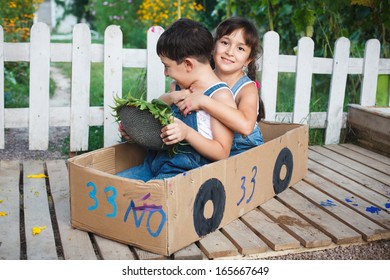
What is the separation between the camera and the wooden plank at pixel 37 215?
2.49 m

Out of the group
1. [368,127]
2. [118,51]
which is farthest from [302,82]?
[118,51]

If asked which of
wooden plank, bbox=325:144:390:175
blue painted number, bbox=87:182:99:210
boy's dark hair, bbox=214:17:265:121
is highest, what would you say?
boy's dark hair, bbox=214:17:265:121

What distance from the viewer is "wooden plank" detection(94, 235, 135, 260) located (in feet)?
8.00

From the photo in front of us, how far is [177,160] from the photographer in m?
2.69

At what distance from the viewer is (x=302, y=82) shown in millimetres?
4496

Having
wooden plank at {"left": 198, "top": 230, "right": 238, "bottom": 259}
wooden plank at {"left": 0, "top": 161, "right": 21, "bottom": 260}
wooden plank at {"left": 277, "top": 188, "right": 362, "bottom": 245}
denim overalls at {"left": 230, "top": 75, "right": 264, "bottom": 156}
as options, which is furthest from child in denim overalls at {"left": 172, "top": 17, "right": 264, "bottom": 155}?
wooden plank at {"left": 0, "top": 161, "right": 21, "bottom": 260}

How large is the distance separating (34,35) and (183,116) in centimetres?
167

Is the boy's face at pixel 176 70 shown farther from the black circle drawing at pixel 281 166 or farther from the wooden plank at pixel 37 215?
the wooden plank at pixel 37 215

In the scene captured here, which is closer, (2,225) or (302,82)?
(2,225)

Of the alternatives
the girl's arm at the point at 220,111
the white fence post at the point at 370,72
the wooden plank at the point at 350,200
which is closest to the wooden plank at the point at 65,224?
the girl's arm at the point at 220,111

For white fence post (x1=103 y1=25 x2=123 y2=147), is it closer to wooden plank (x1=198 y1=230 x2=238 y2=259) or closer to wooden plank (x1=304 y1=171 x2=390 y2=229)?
wooden plank (x1=304 y1=171 x2=390 y2=229)

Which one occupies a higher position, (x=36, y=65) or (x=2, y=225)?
(x=36, y=65)

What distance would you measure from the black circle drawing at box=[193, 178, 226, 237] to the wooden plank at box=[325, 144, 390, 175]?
160 centimetres
